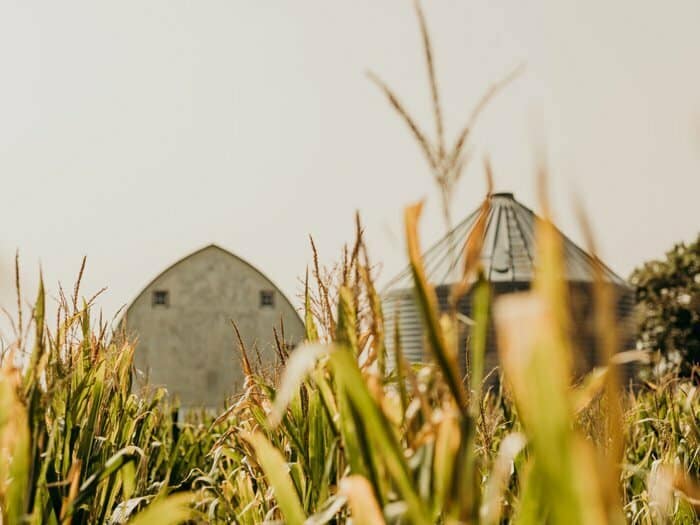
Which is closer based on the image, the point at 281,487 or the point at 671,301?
the point at 281,487

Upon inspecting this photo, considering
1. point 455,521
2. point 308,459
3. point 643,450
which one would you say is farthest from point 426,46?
point 643,450

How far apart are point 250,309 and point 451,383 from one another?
28.5m

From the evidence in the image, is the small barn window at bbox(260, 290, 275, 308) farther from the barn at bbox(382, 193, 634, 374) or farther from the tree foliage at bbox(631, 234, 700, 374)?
the tree foliage at bbox(631, 234, 700, 374)

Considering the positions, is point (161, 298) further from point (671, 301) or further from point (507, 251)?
point (671, 301)

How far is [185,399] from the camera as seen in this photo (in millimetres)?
28438

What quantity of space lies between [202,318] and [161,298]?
134 cm

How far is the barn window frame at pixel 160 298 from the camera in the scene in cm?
2919

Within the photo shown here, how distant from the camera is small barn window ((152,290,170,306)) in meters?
29.2

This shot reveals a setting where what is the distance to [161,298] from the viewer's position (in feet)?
96.0

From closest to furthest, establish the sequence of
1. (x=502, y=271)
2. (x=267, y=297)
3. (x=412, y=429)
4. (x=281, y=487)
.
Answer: (x=412, y=429) → (x=281, y=487) → (x=502, y=271) → (x=267, y=297)

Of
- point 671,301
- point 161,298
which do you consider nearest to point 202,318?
point 161,298

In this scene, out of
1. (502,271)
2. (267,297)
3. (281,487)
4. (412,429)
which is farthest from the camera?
(267,297)


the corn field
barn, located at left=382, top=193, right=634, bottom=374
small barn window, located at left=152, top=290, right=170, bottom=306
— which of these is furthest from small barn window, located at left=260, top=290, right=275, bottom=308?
the corn field

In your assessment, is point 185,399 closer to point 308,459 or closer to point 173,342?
point 173,342
